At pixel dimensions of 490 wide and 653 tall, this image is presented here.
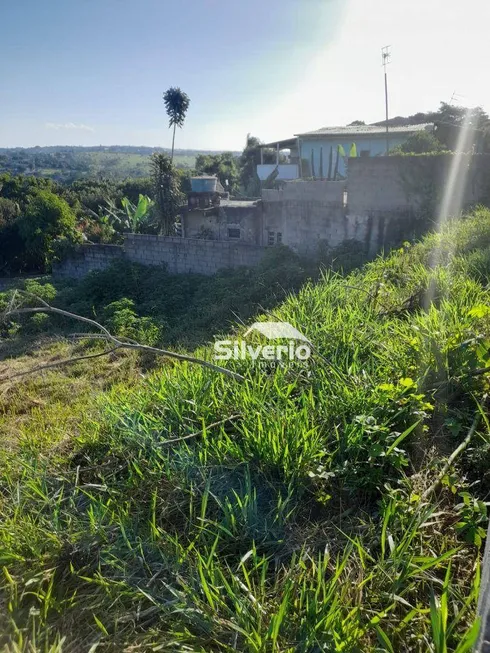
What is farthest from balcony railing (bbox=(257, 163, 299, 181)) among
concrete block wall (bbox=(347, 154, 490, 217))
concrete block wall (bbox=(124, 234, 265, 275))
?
concrete block wall (bbox=(347, 154, 490, 217))

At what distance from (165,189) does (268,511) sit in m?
15.5

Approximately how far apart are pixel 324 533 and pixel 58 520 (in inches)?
47.2

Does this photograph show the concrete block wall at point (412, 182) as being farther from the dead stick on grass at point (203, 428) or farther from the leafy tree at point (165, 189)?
the leafy tree at point (165, 189)

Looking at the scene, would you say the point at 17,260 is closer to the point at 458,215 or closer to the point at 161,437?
the point at 458,215

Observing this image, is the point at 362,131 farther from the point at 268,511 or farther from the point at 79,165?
the point at 79,165

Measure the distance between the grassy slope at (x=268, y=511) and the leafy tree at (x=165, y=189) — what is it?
558 inches

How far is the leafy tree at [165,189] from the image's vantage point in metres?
15.9

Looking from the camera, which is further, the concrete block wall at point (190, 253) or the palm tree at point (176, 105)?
the palm tree at point (176, 105)

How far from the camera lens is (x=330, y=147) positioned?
19.2m

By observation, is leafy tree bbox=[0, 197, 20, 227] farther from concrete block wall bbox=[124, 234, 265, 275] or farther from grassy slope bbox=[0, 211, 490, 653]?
grassy slope bbox=[0, 211, 490, 653]

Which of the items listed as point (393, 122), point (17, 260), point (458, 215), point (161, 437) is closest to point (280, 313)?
point (161, 437)

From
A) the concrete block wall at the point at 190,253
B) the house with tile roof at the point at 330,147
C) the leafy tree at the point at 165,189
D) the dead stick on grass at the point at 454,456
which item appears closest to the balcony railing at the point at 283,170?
the house with tile roof at the point at 330,147

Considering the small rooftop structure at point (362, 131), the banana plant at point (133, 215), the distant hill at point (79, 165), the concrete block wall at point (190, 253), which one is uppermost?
the distant hill at point (79, 165)

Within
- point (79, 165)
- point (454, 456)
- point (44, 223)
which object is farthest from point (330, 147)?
point (79, 165)
